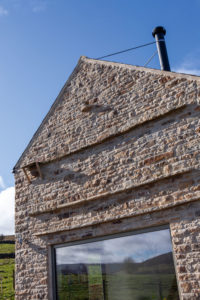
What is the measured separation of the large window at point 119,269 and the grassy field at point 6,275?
Answer: 1310 centimetres

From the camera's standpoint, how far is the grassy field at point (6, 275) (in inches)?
795

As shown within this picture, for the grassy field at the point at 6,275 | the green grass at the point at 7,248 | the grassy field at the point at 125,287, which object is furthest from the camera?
the green grass at the point at 7,248

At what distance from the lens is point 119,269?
6.77 meters

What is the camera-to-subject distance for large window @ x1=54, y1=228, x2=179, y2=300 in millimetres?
6152

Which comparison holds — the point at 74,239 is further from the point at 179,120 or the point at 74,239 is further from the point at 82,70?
the point at 82,70

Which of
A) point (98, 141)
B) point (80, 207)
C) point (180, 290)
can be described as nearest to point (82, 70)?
point (98, 141)

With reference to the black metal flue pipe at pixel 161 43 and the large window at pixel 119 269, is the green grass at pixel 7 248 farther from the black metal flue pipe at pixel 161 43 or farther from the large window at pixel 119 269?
the black metal flue pipe at pixel 161 43

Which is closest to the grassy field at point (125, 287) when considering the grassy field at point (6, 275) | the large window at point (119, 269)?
the large window at point (119, 269)

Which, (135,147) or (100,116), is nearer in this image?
(135,147)

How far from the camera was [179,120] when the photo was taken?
667cm

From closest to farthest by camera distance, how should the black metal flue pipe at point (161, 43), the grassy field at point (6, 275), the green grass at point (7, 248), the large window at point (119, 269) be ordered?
the large window at point (119, 269)
the black metal flue pipe at point (161, 43)
the grassy field at point (6, 275)
the green grass at point (7, 248)

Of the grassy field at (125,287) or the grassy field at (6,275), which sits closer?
the grassy field at (125,287)

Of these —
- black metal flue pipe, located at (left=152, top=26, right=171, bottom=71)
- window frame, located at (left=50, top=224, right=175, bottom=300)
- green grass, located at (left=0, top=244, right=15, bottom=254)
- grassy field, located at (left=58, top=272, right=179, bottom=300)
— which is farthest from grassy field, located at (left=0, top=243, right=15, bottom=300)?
black metal flue pipe, located at (left=152, top=26, right=171, bottom=71)

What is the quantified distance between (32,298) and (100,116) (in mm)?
5170
